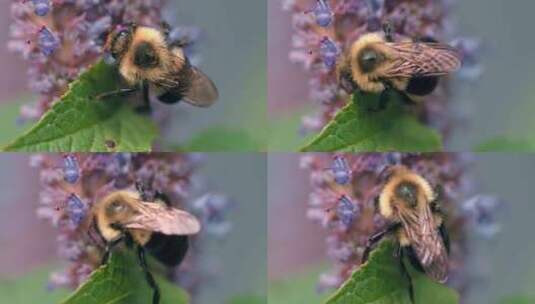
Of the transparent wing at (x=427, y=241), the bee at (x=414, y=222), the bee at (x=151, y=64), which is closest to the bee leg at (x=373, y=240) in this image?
the bee at (x=414, y=222)

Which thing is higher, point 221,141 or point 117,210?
point 221,141

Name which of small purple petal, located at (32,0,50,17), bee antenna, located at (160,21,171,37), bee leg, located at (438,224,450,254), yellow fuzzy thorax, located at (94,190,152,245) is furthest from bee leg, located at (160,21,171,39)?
bee leg, located at (438,224,450,254)

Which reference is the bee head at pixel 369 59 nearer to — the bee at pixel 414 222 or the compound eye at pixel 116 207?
the bee at pixel 414 222

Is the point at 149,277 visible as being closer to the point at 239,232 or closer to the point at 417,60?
the point at 239,232

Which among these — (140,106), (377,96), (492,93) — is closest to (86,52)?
(140,106)

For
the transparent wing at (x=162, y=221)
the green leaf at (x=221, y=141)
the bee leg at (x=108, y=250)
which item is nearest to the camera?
the transparent wing at (x=162, y=221)

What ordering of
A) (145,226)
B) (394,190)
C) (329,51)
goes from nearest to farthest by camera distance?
(145,226) → (394,190) → (329,51)

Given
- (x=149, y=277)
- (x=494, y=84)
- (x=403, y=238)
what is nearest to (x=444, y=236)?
(x=403, y=238)
